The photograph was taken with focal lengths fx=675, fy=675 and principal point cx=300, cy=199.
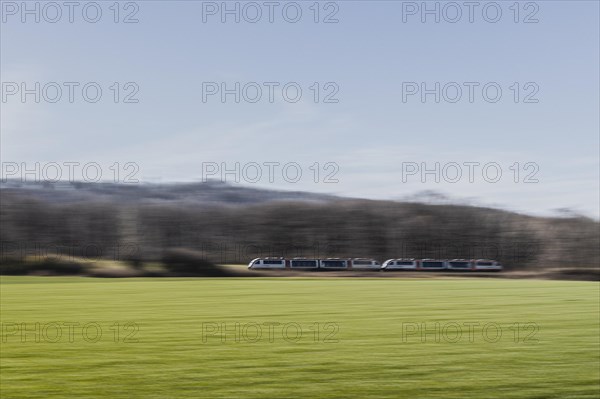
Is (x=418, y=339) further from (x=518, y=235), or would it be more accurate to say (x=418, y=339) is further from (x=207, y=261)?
(x=518, y=235)

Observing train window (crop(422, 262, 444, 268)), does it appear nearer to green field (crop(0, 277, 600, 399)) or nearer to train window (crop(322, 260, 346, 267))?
train window (crop(322, 260, 346, 267))

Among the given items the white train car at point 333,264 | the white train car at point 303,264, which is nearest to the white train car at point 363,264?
the white train car at point 333,264

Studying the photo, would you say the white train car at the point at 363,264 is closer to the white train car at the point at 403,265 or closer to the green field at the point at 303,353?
the white train car at the point at 403,265

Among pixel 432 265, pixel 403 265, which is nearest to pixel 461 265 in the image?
pixel 432 265

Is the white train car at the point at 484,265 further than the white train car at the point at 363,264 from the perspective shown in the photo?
No

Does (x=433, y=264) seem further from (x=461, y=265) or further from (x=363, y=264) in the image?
(x=363, y=264)

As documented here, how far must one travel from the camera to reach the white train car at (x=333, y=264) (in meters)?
72.2

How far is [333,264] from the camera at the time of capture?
72.7m

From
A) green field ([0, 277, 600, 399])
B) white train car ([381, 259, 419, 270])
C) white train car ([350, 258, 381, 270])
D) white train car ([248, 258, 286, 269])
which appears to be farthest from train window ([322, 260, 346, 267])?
green field ([0, 277, 600, 399])

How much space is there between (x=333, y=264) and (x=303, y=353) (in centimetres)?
5974

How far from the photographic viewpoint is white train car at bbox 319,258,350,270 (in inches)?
2844

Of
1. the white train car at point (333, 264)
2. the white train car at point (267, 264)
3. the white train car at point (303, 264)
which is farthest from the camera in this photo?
the white train car at point (333, 264)

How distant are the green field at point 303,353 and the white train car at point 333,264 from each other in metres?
48.5

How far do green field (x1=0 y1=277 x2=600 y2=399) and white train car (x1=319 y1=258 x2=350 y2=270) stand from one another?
48.5 metres
